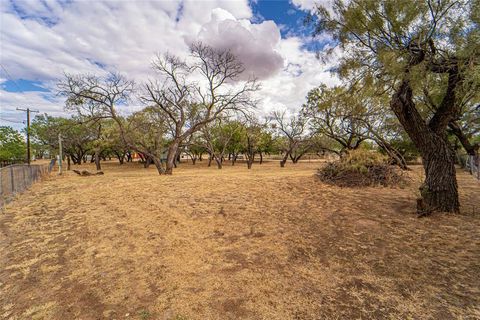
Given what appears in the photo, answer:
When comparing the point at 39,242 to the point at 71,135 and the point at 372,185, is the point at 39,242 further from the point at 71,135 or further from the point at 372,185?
the point at 71,135

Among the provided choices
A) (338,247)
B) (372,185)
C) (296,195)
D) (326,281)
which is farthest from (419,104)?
(326,281)

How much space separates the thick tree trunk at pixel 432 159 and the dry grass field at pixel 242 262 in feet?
1.20

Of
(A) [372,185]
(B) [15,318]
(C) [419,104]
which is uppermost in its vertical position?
(C) [419,104]

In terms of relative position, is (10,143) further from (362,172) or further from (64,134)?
(362,172)

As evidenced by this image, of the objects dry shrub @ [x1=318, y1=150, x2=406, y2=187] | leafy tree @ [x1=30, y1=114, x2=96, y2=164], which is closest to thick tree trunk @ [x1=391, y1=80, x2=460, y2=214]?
dry shrub @ [x1=318, y1=150, x2=406, y2=187]

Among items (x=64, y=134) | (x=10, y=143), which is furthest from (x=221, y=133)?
(x=10, y=143)

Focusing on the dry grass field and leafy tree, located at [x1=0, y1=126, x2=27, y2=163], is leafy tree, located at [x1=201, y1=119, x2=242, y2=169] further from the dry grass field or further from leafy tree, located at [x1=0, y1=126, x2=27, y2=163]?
leafy tree, located at [x1=0, y1=126, x2=27, y2=163]

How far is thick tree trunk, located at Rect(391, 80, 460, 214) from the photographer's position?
5012 millimetres

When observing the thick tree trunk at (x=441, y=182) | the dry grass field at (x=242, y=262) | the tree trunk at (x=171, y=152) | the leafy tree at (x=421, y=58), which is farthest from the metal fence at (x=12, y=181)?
the thick tree trunk at (x=441, y=182)

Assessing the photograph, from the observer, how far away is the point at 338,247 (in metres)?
3.70

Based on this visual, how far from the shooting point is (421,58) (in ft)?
15.1

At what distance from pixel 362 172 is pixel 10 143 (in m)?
39.9

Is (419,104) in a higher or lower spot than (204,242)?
higher

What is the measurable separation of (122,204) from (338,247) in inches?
220
